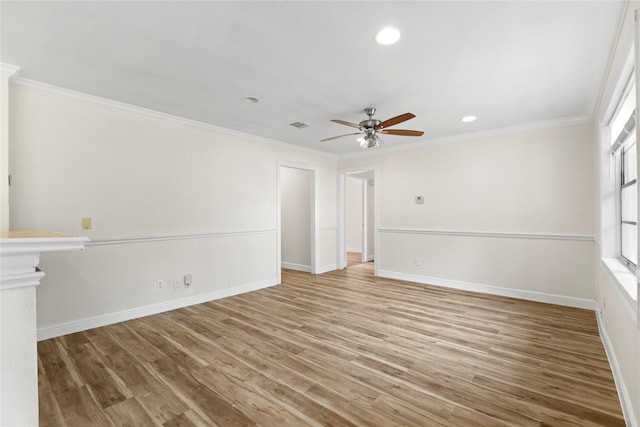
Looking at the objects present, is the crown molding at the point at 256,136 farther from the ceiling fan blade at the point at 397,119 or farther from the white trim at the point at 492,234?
the ceiling fan blade at the point at 397,119

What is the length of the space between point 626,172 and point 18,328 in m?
4.09

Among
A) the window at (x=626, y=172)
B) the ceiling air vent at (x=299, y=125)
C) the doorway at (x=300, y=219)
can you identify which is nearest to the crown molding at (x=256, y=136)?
the doorway at (x=300, y=219)

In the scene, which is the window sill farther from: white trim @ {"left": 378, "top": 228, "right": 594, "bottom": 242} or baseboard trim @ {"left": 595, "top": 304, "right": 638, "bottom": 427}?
white trim @ {"left": 378, "top": 228, "right": 594, "bottom": 242}

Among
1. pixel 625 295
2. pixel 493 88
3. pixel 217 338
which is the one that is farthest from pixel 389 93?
pixel 217 338

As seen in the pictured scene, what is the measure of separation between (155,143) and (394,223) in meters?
4.09

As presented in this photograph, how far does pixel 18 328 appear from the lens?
78cm

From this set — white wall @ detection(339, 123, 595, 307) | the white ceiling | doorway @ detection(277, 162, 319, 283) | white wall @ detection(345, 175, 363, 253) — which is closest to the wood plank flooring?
white wall @ detection(339, 123, 595, 307)

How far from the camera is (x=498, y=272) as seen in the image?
4.41 metres

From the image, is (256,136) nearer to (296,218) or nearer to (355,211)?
(296,218)

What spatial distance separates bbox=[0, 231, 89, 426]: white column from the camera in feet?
2.46

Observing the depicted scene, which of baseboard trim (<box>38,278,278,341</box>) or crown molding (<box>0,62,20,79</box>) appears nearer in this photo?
crown molding (<box>0,62,20,79</box>)

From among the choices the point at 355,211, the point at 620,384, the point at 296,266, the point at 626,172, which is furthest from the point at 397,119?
the point at 355,211

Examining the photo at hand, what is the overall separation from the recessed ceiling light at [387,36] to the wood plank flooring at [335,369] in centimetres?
250

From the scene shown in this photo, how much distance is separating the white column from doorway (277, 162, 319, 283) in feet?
16.7
